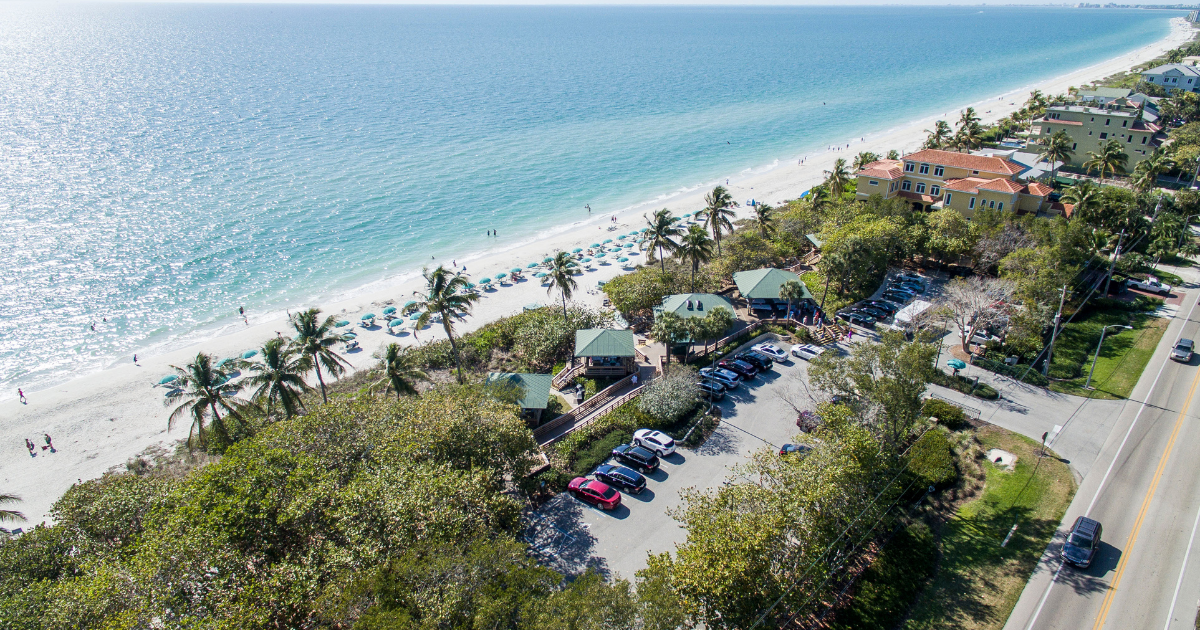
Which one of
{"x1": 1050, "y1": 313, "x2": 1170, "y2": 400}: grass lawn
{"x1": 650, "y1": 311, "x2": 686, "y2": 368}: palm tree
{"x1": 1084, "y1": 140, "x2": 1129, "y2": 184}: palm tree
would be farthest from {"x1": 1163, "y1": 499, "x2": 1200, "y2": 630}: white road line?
{"x1": 1084, "y1": 140, "x2": 1129, "y2": 184}: palm tree

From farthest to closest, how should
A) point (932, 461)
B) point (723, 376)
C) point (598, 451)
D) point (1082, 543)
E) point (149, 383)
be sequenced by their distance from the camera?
point (149, 383) < point (723, 376) < point (598, 451) < point (932, 461) < point (1082, 543)

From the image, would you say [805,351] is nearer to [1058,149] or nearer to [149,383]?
[149,383]

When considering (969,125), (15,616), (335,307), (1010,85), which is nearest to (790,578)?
(15,616)

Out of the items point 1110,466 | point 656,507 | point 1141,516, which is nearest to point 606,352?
point 656,507

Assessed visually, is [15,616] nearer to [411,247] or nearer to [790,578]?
[790,578]

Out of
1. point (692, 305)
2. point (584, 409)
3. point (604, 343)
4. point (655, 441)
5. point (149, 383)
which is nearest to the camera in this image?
point (655, 441)

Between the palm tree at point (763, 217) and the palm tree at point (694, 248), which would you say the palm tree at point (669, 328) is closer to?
the palm tree at point (694, 248)

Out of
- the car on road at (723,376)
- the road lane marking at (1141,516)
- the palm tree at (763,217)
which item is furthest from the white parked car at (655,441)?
the palm tree at (763,217)
